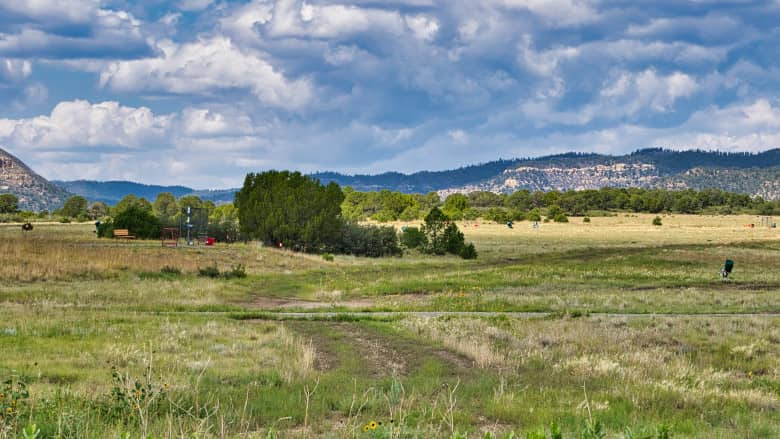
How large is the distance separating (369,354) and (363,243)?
52589 millimetres

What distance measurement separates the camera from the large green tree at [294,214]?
64.4m

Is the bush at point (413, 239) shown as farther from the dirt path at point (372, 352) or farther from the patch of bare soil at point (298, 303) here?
the dirt path at point (372, 352)

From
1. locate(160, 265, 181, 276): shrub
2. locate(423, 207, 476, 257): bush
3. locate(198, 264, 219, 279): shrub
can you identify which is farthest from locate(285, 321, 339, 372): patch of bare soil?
locate(423, 207, 476, 257): bush

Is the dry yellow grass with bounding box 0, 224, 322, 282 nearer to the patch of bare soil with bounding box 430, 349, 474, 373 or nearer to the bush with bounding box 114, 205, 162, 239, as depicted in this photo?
the bush with bounding box 114, 205, 162, 239

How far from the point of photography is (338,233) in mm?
67000

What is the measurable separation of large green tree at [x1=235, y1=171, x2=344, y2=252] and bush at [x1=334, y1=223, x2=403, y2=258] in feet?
5.76

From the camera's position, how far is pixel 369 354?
16453 millimetres

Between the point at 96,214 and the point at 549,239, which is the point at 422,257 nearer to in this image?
the point at 549,239

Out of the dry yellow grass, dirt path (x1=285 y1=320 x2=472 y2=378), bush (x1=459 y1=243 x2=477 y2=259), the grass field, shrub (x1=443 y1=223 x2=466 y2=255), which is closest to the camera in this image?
the grass field

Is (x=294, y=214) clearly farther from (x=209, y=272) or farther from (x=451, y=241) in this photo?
(x=209, y=272)

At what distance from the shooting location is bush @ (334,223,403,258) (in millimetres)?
68750

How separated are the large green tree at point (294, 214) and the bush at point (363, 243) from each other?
5.76 feet

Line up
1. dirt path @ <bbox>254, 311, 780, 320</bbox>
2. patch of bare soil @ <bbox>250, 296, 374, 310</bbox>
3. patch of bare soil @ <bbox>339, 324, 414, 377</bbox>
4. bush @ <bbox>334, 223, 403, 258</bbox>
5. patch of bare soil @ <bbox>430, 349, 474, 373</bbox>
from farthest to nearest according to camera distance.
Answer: bush @ <bbox>334, 223, 403, 258</bbox>, patch of bare soil @ <bbox>250, 296, 374, 310</bbox>, dirt path @ <bbox>254, 311, 780, 320</bbox>, patch of bare soil @ <bbox>430, 349, 474, 373</bbox>, patch of bare soil @ <bbox>339, 324, 414, 377</bbox>

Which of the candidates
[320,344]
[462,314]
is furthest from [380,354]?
[462,314]
